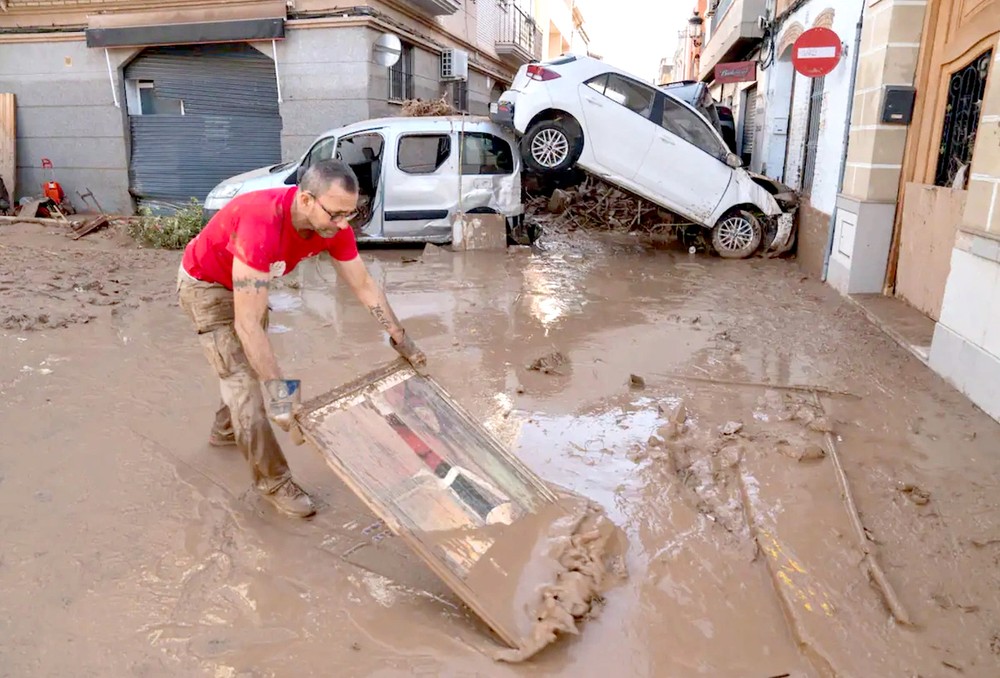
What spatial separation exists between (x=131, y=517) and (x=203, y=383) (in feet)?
5.75

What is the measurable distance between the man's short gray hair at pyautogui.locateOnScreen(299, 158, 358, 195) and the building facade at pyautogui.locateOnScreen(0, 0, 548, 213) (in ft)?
31.8

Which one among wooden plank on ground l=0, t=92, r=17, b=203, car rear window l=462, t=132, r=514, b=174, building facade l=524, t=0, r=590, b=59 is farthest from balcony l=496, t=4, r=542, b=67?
car rear window l=462, t=132, r=514, b=174

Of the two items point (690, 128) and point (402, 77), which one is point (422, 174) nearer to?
point (690, 128)

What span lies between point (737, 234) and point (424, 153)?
4.23 meters

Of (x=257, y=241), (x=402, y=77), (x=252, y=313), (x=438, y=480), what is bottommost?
(x=438, y=480)

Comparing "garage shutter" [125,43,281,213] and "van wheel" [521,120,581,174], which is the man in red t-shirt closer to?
"van wheel" [521,120,581,174]

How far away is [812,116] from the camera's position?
10.0 meters

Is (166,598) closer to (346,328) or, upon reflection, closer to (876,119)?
(346,328)

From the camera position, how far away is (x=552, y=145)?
898 centimetres

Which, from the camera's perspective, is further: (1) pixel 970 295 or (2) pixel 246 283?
(1) pixel 970 295

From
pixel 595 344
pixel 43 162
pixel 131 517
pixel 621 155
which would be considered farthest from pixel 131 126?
pixel 131 517

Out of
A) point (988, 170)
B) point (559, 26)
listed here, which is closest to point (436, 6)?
point (988, 170)

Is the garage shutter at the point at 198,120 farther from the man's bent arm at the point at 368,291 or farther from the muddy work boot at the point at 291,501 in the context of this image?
the muddy work boot at the point at 291,501

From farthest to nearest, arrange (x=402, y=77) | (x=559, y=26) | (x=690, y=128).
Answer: (x=559, y=26) → (x=402, y=77) → (x=690, y=128)
